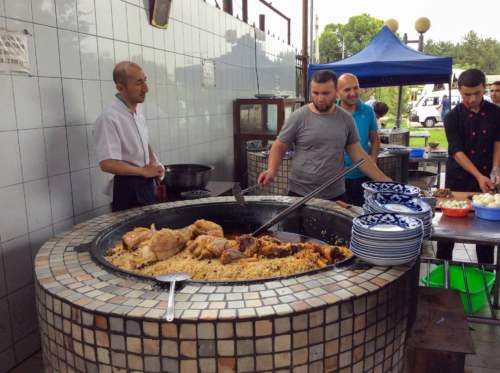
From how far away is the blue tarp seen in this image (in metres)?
6.79

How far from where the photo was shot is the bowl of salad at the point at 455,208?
3.15 m

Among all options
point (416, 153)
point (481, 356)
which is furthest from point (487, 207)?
point (416, 153)

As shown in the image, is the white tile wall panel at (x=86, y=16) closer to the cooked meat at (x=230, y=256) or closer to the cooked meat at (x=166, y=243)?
the cooked meat at (x=166, y=243)

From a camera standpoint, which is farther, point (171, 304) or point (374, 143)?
point (374, 143)

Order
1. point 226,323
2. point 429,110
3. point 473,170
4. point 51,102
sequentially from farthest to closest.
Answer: point 429,110 < point 473,170 < point 51,102 < point 226,323

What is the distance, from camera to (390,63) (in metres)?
7.04

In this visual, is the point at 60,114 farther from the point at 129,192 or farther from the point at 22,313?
the point at 22,313

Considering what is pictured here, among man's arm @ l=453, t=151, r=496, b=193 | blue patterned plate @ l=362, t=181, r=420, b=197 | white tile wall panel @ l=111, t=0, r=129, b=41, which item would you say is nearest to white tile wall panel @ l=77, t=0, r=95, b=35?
white tile wall panel @ l=111, t=0, r=129, b=41

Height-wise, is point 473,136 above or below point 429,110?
below

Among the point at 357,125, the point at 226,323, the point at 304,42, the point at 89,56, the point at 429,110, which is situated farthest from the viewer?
the point at 429,110

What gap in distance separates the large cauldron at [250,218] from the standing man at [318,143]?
0.47m

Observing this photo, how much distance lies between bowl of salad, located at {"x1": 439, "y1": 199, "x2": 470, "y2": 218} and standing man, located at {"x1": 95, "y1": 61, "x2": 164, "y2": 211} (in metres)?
2.13

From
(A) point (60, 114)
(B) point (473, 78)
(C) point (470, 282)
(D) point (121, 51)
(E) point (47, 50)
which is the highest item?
(D) point (121, 51)

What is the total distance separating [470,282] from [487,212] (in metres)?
1.02
